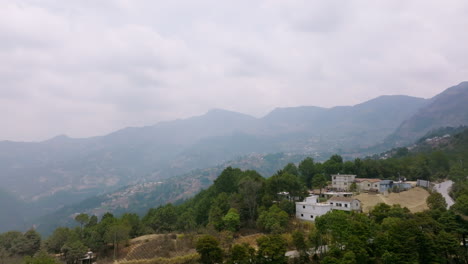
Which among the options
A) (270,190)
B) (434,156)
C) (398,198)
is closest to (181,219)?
(270,190)

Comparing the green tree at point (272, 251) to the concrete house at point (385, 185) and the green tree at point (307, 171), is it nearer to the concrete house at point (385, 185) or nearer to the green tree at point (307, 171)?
the concrete house at point (385, 185)

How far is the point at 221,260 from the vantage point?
2138cm

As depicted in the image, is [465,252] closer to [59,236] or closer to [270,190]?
[270,190]

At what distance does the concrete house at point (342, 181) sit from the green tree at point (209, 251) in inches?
1083

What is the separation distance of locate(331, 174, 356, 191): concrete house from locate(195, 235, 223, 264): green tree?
27.5 metres

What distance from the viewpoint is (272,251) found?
2027 cm

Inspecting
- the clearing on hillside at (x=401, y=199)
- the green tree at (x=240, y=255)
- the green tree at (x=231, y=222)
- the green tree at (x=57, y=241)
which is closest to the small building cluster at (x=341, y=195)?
the clearing on hillside at (x=401, y=199)

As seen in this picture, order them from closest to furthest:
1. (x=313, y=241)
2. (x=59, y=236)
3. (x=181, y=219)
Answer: (x=313, y=241)
(x=59, y=236)
(x=181, y=219)

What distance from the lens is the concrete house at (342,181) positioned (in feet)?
140

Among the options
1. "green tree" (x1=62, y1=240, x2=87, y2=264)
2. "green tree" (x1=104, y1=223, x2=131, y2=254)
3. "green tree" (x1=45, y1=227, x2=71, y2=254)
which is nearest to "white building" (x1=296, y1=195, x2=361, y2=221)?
"green tree" (x1=104, y1=223, x2=131, y2=254)

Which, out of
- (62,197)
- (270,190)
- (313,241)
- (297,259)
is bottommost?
(62,197)

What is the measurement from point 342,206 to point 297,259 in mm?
12415

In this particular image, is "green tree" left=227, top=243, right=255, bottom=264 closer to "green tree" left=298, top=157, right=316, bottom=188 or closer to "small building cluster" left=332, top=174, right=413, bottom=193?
"small building cluster" left=332, top=174, right=413, bottom=193

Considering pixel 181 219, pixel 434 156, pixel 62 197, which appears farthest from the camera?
pixel 62 197
